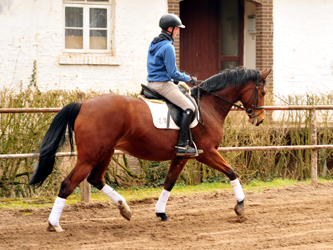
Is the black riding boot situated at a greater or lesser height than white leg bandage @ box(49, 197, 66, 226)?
greater

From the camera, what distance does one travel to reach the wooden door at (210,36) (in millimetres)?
13641

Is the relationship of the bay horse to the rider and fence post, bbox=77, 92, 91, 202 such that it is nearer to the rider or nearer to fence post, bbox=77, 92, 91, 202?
the rider

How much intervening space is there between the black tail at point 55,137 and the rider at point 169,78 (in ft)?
3.47

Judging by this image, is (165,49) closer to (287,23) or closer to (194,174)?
(194,174)

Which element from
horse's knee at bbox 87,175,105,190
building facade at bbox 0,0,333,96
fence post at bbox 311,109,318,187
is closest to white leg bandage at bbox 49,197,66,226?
horse's knee at bbox 87,175,105,190

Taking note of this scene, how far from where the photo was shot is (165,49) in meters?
5.80

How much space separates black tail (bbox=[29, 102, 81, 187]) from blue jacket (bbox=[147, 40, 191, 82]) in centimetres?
105

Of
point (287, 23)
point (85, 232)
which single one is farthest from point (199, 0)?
point (85, 232)

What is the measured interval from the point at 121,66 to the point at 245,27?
167 inches

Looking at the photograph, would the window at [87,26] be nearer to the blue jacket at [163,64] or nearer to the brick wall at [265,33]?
the brick wall at [265,33]

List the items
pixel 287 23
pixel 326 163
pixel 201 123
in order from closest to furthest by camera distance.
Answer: pixel 201 123 → pixel 326 163 → pixel 287 23

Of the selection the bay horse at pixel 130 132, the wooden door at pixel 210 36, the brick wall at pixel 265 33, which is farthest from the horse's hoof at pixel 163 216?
the wooden door at pixel 210 36

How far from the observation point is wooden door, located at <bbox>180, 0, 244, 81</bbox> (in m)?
13.6

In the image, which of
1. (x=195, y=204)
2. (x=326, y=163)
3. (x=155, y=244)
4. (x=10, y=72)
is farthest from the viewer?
(x=10, y=72)
